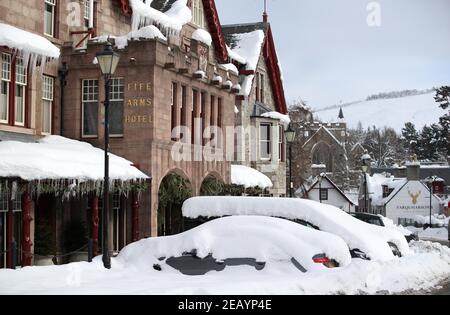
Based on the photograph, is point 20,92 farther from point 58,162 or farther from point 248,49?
point 248,49

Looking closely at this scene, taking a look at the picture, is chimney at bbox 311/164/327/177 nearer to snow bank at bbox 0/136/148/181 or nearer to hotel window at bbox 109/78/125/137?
hotel window at bbox 109/78/125/137

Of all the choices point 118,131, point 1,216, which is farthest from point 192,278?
point 118,131

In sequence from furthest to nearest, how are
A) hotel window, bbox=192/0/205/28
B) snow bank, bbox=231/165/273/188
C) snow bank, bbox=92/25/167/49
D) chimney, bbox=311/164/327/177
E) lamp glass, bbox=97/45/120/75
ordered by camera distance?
chimney, bbox=311/164/327/177 < snow bank, bbox=231/165/273/188 < hotel window, bbox=192/0/205/28 < snow bank, bbox=92/25/167/49 < lamp glass, bbox=97/45/120/75

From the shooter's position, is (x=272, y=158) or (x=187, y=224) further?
(x=272, y=158)

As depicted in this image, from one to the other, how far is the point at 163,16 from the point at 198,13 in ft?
17.4

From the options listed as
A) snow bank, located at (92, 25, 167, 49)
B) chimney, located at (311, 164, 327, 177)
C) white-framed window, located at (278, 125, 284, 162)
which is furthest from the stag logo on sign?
snow bank, located at (92, 25, 167, 49)

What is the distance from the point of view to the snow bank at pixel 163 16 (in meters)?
28.2

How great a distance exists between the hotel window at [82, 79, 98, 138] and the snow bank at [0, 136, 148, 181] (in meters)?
0.84

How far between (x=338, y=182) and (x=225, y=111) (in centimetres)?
6702

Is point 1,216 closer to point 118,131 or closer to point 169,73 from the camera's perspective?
point 118,131

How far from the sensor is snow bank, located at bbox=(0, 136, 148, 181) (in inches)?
704

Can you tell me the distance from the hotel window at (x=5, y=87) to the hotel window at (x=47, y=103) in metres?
3.23

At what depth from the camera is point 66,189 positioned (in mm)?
19562

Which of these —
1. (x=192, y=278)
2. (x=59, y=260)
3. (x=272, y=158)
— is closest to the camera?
(x=192, y=278)
